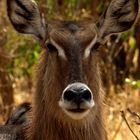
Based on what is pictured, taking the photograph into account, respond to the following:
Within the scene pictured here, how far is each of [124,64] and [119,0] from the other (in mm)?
7587

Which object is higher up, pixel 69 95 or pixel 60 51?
pixel 60 51

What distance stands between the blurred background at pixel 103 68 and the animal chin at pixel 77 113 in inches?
129

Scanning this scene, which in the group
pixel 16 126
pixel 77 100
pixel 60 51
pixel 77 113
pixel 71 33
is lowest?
pixel 16 126

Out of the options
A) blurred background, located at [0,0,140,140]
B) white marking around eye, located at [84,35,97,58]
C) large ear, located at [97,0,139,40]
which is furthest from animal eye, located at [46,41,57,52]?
blurred background, located at [0,0,140,140]

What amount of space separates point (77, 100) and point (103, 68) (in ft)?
22.9

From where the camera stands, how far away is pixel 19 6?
756 cm

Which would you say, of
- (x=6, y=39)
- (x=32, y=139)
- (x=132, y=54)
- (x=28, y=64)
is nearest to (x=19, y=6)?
(x=32, y=139)

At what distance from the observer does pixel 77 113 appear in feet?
22.1

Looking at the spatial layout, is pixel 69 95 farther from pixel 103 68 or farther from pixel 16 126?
pixel 103 68

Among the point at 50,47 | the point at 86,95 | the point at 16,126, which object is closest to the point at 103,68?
the point at 16,126

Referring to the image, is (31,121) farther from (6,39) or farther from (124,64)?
(124,64)

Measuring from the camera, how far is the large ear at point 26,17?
24.7ft

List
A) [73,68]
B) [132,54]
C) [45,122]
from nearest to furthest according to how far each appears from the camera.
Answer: [73,68]
[45,122]
[132,54]

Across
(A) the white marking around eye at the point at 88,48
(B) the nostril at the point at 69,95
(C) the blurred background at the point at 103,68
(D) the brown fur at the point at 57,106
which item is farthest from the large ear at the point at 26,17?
(C) the blurred background at the point at 103,68
